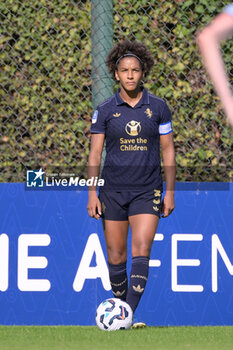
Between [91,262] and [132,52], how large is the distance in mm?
1623

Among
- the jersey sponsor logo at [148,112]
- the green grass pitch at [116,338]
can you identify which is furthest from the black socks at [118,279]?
the jersey sponsor logo at [148,112]

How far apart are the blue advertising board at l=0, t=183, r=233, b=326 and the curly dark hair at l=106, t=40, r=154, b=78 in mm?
1043

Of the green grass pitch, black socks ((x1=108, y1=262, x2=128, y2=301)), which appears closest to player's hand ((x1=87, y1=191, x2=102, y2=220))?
black socks ((x1=108, y1=262, x2=128, y2=301))

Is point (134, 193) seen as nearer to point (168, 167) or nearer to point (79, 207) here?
point (168, 167)

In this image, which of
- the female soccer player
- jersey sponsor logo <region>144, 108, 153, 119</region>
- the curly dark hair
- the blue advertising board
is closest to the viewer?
the female soccer player

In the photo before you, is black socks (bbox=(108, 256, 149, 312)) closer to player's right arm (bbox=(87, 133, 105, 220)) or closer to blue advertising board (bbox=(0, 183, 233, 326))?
player's right arm (bbox=(87, 133, 105, 220))

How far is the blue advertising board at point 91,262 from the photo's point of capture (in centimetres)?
652

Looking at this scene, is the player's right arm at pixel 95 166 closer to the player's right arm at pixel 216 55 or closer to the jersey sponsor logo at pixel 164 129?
the jersey sponsor logo at pixel 164 129

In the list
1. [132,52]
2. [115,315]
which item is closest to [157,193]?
[115,315]

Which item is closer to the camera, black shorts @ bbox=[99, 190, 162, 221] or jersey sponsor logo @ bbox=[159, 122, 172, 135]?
black shorts @ bbox=[99, 190, 162, 221]

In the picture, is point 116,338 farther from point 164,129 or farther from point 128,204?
point 164,129

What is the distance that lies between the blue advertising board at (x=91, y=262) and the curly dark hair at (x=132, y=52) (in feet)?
3.42

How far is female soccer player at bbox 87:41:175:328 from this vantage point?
18.9 feet

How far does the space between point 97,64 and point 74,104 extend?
1.82 feet
